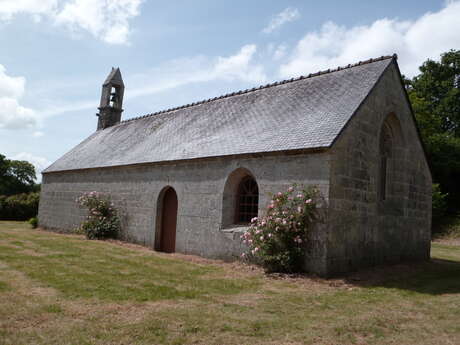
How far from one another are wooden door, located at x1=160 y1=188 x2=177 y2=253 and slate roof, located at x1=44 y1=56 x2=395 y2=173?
1.25 metres

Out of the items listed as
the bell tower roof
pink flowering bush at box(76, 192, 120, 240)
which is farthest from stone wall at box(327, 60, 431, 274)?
the bell tower roof

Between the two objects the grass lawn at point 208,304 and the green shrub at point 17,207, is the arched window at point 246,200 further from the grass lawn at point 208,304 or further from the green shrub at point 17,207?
the green shrub at point 17,207

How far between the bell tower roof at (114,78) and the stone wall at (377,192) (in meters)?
16.2

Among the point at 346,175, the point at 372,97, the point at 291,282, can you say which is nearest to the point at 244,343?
the point at 291,282

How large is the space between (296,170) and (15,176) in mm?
48442

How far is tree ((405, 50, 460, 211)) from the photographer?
26859 millimetres

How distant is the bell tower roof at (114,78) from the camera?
75.5 feet

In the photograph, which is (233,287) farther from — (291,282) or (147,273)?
(147,273)

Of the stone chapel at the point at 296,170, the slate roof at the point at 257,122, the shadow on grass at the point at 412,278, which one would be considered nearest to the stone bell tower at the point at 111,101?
the slate roof at the point at 257,122

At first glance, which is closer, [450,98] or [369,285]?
[369,285]

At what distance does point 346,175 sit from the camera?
367 inches

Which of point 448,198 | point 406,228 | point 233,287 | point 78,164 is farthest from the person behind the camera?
point 448,198

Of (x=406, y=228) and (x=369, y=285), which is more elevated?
(x=406, y=228)

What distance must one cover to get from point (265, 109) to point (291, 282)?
19.9ft
